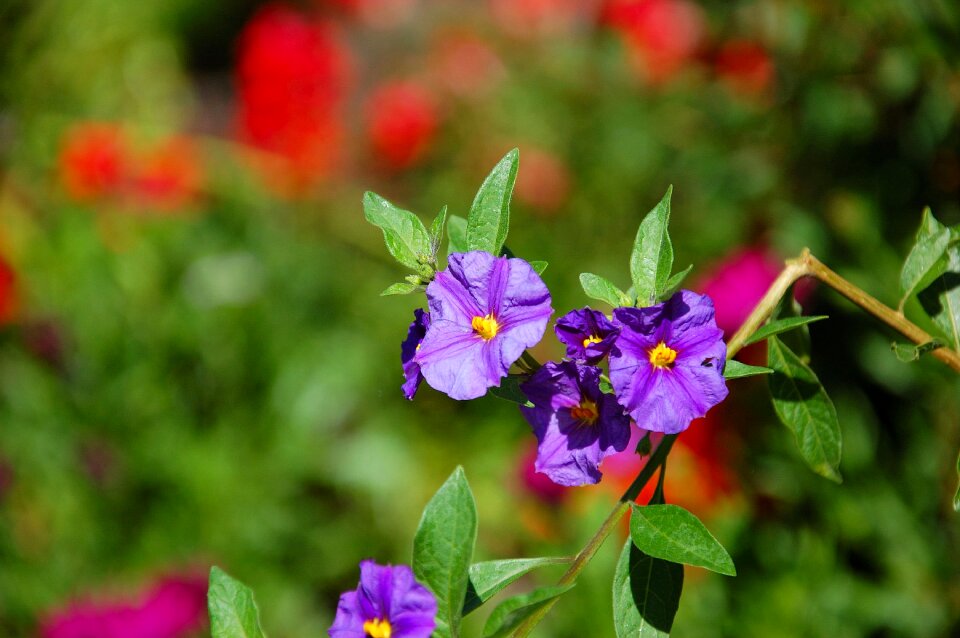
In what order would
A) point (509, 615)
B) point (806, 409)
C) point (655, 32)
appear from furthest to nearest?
1. point (655, 32)
2. point (806, 409)
3. point (509, 615)

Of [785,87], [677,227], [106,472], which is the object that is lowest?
[106,472]

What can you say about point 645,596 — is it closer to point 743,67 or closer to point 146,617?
point 146,617

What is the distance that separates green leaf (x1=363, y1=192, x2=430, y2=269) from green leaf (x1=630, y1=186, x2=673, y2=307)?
149 mm

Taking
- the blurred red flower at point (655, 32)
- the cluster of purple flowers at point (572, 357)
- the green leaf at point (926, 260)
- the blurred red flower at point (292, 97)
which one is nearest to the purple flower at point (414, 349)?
the cluster of purple flowers at point (572, 357)

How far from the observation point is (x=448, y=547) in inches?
23.9

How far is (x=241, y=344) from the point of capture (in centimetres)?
234

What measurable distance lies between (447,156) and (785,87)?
143 centimetres

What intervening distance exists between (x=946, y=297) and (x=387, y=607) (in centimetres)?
53

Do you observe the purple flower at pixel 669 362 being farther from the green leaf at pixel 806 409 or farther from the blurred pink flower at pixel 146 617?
the blurred pink flower at pixel 146 617

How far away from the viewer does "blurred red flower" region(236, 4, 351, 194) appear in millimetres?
3025

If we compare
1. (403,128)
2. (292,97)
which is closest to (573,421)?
(403,128)

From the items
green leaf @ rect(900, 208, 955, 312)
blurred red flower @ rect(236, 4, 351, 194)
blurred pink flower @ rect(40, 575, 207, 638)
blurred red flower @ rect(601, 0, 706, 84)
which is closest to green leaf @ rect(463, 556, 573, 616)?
green leaf @ rect(900, 208, 955, 312)

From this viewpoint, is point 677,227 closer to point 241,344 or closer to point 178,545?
point 241,344

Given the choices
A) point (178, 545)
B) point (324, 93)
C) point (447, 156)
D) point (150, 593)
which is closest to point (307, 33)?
point (324, 93)
